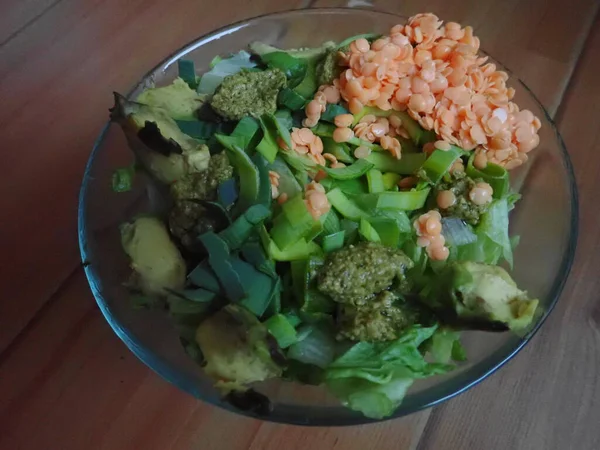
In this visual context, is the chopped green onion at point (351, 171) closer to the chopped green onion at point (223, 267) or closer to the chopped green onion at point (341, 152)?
the chopped green onion at point (341, 152)

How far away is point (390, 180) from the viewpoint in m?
0.75

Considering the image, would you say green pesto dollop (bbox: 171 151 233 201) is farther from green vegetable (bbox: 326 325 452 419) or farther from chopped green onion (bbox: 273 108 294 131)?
green vegetable (bbox: 326 325 452 419)

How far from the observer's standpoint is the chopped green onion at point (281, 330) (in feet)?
1.95

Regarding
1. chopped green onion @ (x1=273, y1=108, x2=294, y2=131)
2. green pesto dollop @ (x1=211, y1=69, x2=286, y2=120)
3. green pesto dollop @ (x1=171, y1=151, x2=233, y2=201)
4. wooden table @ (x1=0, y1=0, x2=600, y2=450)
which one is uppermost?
green pesto dollop @ (x1=211, y1=69, x2=286, y2=120)

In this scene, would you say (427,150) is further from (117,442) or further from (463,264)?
(117,442)

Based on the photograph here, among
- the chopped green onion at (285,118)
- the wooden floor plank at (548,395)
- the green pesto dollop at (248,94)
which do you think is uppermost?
the green pesto dollop at (248,94)

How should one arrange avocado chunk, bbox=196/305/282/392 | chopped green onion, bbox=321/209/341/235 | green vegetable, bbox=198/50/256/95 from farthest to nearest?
1. green vegetable, bbox=198/50/256/95
2. chopped green onion, bbox=321/209/341/235
3. avocado chunk, bbox=196/305/282/392

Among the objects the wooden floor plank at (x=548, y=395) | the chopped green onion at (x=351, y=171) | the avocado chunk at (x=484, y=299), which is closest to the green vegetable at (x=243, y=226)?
the chopped green onion at (x=351, y=171)

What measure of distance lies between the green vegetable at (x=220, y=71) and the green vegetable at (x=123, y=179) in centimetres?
15

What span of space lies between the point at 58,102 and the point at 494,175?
0.69 m

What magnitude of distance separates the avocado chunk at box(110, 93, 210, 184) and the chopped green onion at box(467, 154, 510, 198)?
0.31m

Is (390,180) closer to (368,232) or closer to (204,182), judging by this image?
(368,232)

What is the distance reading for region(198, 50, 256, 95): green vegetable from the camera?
0.81 metres

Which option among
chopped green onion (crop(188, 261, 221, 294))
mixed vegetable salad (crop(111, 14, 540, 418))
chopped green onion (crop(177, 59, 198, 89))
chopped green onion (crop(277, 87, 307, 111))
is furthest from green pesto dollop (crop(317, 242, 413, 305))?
chopped green onion (crop(177, 59, 198, 89))
